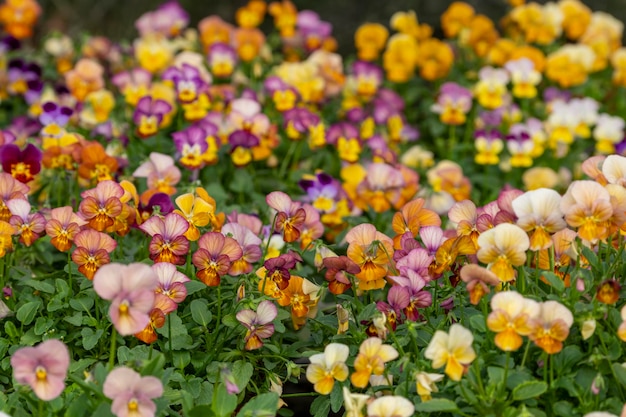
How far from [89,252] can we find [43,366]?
486 mm

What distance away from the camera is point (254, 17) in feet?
15.2

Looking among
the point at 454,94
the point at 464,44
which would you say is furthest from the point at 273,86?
the point at 464,44

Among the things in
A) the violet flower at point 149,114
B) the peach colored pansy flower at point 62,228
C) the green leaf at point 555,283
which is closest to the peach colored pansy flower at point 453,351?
the green leaf at point 555,283

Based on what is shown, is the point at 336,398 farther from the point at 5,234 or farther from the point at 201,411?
the point at 5,234

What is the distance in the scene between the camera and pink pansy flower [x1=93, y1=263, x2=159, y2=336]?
187cm

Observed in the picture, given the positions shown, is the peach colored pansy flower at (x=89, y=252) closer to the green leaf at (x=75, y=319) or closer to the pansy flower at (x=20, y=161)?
the green leaf at (x=75, y=319)

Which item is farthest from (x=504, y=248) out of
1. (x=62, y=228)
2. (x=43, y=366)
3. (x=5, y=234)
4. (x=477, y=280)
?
(x=5, y=234)

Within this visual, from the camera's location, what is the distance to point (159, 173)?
9.91 feet

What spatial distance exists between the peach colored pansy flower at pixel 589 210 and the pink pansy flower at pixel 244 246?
0.78 m

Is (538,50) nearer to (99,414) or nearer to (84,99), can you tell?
(84,99)

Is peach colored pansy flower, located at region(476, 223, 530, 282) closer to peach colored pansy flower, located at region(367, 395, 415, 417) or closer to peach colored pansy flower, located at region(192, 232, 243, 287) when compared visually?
peach colored pansy flower, located at region(367, 395, 415, 417)

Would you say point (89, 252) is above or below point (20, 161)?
above

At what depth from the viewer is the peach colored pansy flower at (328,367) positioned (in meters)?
2.18

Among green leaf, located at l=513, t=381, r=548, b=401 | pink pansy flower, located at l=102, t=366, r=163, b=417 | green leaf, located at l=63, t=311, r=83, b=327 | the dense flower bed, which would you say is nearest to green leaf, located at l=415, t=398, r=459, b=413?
the dense flower bed
